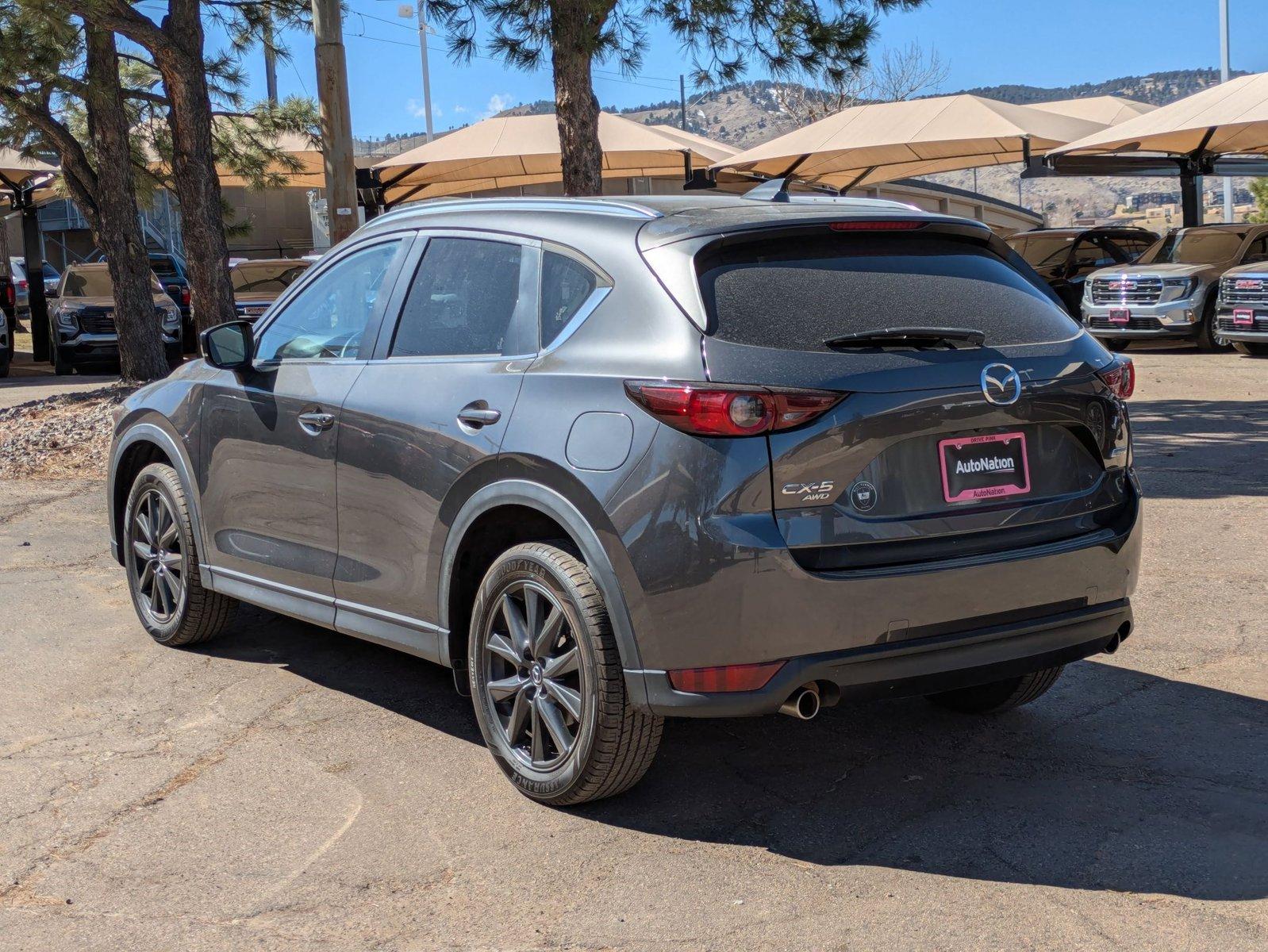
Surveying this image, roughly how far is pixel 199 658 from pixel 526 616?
238cm

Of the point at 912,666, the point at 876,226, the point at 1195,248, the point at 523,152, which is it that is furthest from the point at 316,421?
the point at 523,152

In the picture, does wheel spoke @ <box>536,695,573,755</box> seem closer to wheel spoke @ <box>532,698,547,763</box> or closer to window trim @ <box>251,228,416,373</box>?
wheel spoke @ <box>532,698,547,763</box>

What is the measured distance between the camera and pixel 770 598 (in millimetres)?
3770

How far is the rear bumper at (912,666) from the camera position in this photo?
Answer: 12.6ft

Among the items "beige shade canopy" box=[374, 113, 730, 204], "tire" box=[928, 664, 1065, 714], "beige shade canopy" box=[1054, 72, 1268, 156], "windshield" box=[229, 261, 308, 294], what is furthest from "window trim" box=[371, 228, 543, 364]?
"beige shade canopy" box=[1054, 72, 1268, 156]

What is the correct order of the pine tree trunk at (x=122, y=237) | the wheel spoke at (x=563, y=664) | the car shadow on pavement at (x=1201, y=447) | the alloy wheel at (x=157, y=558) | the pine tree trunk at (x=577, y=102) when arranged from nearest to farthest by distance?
the wheel spoke at (x=563, y=664)
the alloy wheel at (x=157, y=558)
the car shadow on pavement at (x=1201, y=447)
the pine tree trunk at (x=577, y=102)
the pine tree trunk at (x=122, y=237)

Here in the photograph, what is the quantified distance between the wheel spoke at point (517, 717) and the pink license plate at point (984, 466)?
54.1 inches

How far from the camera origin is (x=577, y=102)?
40.0 ft

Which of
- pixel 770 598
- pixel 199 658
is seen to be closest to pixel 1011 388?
pixel 770 598

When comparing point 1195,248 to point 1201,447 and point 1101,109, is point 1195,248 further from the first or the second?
point 1101,109

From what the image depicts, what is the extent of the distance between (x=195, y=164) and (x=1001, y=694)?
11.2m

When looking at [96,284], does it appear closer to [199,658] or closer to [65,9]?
[65,9]

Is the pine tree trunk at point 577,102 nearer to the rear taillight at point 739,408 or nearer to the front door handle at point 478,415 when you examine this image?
the front door handle at point 478,415

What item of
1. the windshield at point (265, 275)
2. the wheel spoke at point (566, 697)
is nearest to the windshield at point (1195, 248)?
the windshield at point (265, 275)
